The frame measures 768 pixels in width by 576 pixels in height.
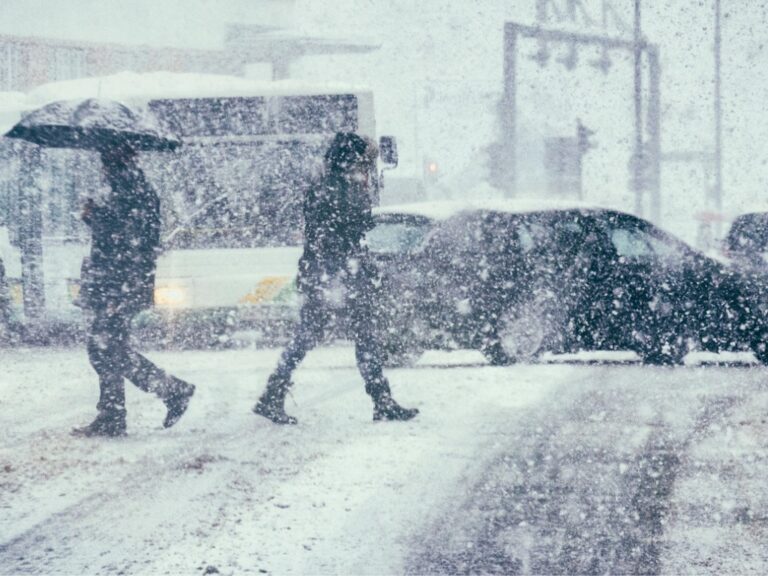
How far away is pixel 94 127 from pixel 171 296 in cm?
552

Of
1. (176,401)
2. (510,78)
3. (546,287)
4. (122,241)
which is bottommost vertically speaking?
(176,401)

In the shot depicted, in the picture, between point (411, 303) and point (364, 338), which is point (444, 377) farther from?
point (364, 338)

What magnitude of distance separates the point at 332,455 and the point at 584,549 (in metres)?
2.18

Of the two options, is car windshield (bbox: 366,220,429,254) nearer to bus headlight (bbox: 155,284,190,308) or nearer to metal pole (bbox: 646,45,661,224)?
bus headlight (bbox: 155,284,190,308)

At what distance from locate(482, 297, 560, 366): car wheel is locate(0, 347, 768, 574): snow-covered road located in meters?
1.29

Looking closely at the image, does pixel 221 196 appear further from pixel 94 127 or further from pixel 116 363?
pixel 116 363

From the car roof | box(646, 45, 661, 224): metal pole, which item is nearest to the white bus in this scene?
the car roof

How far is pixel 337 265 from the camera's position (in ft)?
24.0

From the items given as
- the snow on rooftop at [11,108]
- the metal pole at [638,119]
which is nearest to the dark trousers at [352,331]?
the snow on rooftop at [11,108]

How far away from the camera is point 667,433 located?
6.79m

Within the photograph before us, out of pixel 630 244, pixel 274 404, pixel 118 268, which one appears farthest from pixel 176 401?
pixel 630 244

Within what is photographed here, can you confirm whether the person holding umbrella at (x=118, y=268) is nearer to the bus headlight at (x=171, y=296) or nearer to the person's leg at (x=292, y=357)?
the person's leg at (x=292, y=357)

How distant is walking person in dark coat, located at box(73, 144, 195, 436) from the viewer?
6883 mm

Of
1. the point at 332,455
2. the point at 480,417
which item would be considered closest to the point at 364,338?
the point at 480,417
